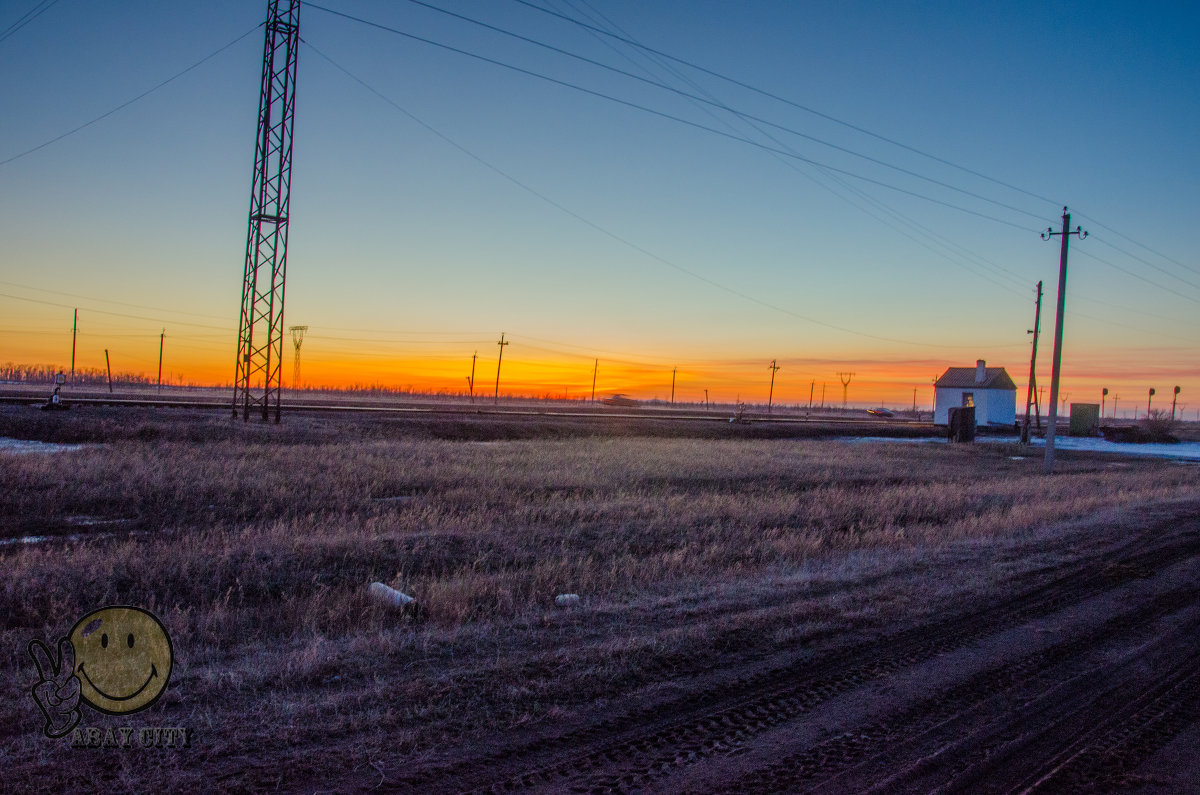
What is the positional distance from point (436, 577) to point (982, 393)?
222ft

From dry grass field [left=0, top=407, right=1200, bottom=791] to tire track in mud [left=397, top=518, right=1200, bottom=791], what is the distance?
0.53ft

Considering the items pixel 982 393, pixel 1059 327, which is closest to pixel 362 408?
pixel 1059 327

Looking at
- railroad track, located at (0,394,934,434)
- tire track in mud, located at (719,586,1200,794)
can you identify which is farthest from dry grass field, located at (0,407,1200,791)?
railroad track, located at (0,394,934,434)

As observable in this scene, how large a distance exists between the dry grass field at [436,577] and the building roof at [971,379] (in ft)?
151

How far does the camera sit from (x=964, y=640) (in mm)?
6191

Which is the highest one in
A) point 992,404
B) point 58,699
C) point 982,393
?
point 982,393

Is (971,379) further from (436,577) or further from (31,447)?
(31,447)

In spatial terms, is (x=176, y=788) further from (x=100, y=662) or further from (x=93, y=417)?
(x=93, y=417)

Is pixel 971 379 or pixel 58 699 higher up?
pixel 971 379

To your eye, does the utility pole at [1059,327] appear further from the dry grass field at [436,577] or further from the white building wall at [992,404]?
the white building wall at [992,404]

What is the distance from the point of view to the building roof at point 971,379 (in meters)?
65.7

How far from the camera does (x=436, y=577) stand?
32.1 feet

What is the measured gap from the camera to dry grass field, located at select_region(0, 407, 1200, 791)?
4227 millimetres

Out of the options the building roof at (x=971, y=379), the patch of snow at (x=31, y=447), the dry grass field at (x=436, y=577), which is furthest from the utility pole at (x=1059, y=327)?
the building roof at (x=971, y=379)
